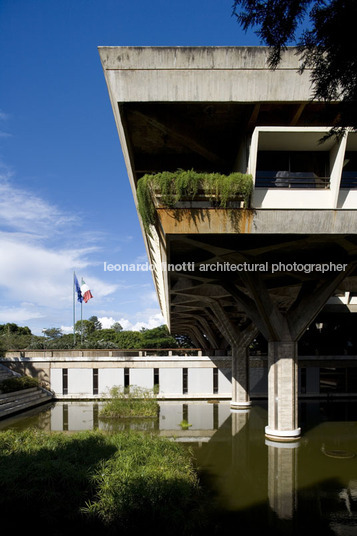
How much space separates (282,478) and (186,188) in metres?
9.23

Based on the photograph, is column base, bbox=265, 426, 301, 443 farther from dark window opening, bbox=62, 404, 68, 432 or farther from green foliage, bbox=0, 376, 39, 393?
green foliage, bbox=0, 376, 39, 393

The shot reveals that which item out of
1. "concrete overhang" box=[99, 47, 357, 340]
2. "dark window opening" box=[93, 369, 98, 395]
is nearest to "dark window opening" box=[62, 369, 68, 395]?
"dark window opening" box=[93, 369, 98, 395]

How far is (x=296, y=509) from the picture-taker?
9586 mm

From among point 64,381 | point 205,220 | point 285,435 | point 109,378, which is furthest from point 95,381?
point 205,220

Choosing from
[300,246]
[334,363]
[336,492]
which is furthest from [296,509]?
[334,363]

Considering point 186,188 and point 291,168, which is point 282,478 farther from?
point 291,168

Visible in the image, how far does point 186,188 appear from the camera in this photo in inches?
457

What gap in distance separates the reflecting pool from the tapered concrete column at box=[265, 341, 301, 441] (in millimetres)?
529

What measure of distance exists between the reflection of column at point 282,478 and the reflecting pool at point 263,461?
2cm

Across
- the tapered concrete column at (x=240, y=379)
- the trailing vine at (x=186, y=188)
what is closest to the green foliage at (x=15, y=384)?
the tapered concrete column at (x=240, y=379)

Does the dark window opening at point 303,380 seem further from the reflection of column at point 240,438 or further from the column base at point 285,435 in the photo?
the column base at point 285,435

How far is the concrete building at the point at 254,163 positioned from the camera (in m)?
11.2

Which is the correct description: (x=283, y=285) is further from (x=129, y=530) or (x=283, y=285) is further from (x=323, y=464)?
(x=129, y=530)

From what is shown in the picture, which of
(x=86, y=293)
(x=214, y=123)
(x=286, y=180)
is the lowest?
(x=86, y=293)
